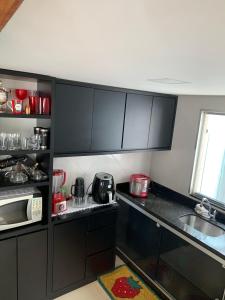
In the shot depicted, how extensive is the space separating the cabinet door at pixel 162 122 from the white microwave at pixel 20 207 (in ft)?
4.73

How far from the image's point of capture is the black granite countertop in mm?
1908

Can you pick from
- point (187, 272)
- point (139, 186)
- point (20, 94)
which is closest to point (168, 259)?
point (187, 272)

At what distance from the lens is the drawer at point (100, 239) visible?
94.2 inches

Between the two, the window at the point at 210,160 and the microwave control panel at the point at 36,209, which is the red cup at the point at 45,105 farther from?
the window at the point at 210,160

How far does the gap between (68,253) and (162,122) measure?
→ 1795mm

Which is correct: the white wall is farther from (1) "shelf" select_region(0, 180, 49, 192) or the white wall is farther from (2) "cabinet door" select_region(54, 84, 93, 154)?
(1) "shelf" select_region(0, 180, 49, 192)

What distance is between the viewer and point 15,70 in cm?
167

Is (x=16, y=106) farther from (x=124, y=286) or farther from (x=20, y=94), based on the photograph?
(x=124, y=286)

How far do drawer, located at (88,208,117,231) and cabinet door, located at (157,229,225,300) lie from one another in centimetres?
57

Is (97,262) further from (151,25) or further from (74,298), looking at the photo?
(151,25)

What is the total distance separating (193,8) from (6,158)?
6.40 feet

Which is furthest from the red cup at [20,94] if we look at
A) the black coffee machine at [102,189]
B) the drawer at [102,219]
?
the drawer at [102,219]

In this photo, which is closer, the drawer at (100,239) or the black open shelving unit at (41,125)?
the black open shelving unit at (41,125)

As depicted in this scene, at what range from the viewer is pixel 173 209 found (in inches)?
99.7
